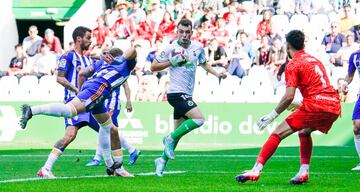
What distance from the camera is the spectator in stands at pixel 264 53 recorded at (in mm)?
26438

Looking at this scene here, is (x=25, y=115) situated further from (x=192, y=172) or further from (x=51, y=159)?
(x=192, y=172)

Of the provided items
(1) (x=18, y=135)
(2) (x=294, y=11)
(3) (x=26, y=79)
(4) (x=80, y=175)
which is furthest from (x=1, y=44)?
(4) (x=80, y=175)

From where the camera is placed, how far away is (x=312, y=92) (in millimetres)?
12781

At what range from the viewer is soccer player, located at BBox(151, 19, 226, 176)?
14383 mm

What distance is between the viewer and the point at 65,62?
591 inches

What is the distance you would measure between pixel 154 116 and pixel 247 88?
8.64 feet

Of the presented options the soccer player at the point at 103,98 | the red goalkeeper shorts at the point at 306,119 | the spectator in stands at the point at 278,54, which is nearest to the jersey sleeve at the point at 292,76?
the red goalkeeper shorts at the point at 306,119

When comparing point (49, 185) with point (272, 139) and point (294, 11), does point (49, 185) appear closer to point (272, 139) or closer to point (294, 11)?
point (272, 139)

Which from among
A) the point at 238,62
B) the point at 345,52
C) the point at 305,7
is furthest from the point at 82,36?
the point at 305,7

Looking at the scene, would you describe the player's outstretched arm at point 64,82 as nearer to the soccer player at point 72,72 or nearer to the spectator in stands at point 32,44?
the soccer player at point 72,72

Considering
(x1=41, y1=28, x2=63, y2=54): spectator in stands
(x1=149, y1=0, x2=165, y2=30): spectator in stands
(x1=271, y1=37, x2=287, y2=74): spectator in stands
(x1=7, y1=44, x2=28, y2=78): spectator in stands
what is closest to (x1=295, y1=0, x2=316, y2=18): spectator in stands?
(x1=271, y1=37, x2=287, y2=74): spectator in stands

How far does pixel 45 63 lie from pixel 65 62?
14.1 m

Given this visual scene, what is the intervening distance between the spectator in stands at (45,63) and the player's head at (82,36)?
13.8 metres

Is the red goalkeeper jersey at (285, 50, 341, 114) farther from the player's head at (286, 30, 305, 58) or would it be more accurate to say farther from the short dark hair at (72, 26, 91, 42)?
the short dark hair at (72, 26, 91, 42)
